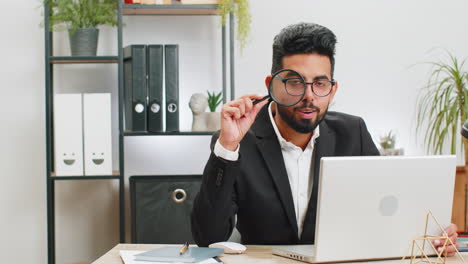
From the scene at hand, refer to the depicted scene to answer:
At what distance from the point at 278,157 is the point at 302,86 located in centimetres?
28

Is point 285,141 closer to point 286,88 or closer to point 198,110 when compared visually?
point 286,88

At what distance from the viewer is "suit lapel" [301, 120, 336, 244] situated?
190 cm

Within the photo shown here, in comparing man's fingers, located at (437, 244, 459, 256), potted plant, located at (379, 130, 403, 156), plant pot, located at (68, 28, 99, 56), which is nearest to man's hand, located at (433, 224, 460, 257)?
man's fingers, located at (437, 244, 459, 256)

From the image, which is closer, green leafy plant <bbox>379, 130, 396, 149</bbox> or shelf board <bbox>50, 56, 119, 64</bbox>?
shelf board <bbox>50, 56, 119, 64</bbox>

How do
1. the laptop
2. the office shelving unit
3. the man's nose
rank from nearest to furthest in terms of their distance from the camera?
the laptop → the man's nose → the office shelving unit

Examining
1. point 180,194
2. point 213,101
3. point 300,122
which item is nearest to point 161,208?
point 180,194

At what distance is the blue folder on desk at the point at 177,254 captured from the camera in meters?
1.55

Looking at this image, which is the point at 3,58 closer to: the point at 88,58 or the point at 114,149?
the point at 88,58

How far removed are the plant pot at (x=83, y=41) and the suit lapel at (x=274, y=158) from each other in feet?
4.31

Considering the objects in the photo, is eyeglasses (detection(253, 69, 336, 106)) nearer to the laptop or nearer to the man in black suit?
the man in black suit

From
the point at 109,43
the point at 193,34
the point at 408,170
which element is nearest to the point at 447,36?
the point at 193,34

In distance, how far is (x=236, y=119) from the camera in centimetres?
182

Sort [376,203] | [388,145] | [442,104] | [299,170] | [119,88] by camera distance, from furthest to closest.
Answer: [442,104], [388,145], [119,88], [299,170], [376,203]

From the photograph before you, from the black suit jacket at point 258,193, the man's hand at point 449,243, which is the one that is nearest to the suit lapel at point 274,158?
the black suit jacket at point 258,193
